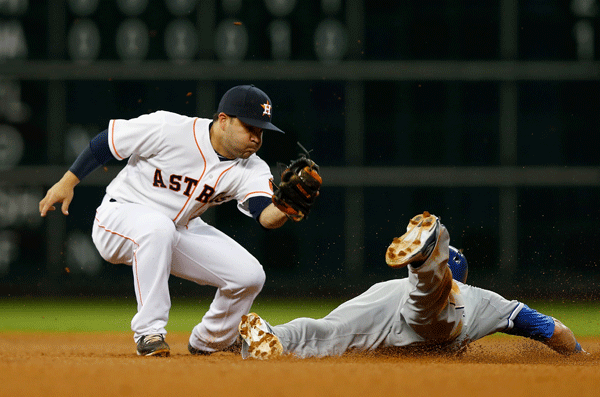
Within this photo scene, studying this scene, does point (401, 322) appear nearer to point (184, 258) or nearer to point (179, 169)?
point (184, 258)

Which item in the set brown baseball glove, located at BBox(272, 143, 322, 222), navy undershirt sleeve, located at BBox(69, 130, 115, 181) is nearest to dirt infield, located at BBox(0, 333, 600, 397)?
brown baseball glove, located at BBox(272, 143, 322, 222)

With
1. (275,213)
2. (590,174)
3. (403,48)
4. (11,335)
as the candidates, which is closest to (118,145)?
(275,213)

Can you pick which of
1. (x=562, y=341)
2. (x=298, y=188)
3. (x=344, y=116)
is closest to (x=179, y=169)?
(x=298, y=188)

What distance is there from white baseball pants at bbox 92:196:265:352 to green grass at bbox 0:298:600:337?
2.19m

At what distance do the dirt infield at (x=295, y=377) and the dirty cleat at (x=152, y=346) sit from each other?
8 cm

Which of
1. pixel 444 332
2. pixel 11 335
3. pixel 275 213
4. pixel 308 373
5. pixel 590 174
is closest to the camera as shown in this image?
pixel 308 373

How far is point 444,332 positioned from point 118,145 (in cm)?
158

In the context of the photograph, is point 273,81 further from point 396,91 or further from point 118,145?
point 118,145

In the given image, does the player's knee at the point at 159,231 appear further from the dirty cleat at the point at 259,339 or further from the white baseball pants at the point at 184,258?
the dirty cleat at the point at 259,339

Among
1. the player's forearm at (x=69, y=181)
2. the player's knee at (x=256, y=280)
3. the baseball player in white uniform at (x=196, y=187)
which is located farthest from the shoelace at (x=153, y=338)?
the player's forearm at (x=69, y=181)

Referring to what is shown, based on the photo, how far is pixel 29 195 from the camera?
7.77 metres

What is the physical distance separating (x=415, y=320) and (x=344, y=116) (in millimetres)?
5402

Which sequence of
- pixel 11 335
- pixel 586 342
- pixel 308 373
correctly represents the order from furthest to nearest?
pixel 11 335
pixel 586 342
pixel 308 373

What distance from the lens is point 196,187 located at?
3.20 metres
